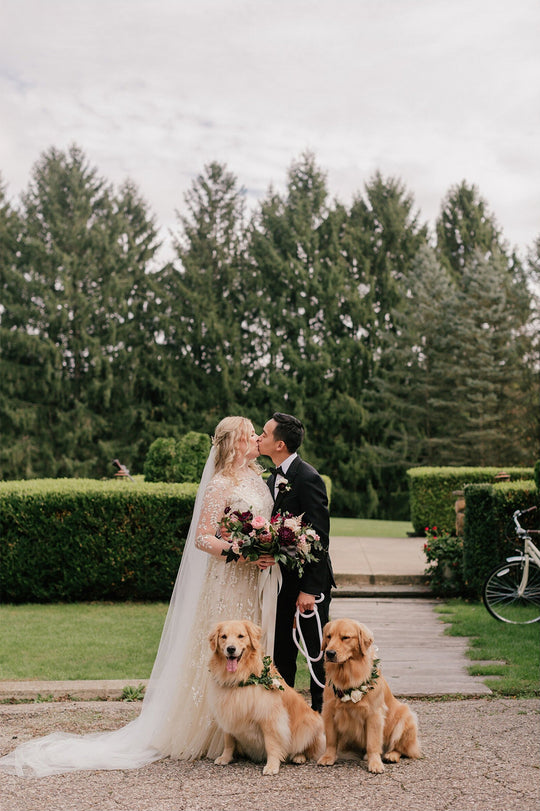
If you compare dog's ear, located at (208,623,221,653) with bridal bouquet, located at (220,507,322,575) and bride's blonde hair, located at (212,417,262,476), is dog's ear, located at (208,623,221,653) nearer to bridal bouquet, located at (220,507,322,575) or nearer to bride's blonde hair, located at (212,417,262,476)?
bridal bouquet, located at (220,507,322,575)

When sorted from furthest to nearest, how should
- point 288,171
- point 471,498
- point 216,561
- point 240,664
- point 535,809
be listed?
point 288,171, point 471,498, point 216,561, point 240,664, point 535,809

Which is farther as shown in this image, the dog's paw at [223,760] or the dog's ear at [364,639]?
the dog's paw at [223,760]

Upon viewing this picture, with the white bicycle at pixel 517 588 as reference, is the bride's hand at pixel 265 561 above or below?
above

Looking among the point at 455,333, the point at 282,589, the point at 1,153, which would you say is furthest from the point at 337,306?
the point at 282,589

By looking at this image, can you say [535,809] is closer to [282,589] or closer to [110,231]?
[282,589]

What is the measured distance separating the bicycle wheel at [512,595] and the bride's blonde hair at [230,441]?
4.93 metres

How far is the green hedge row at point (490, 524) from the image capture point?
9.48m

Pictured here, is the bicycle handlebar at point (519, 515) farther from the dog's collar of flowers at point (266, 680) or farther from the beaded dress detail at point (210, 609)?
the dog's collar of flowers at point (266, 680)

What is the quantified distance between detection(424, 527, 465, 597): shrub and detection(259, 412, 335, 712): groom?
5.65 meters

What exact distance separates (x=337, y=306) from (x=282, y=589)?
28794 millimetres

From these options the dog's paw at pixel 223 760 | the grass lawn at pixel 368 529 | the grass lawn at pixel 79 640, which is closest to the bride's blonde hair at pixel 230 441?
the dog's paw at pixel 223 760

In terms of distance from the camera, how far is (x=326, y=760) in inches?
165

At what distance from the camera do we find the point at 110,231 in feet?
108

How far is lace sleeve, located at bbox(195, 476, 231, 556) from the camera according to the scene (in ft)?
14.7
